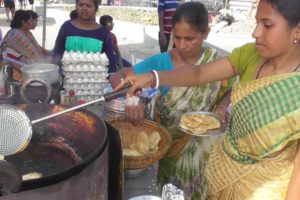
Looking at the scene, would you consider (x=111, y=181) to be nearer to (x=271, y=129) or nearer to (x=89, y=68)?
(x=271, y=129)

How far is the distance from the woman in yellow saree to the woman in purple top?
1.36m

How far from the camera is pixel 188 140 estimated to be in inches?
75.4

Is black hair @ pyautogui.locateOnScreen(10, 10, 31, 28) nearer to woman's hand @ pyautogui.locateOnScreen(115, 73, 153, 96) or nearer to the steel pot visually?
the steel pot

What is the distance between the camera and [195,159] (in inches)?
76.8

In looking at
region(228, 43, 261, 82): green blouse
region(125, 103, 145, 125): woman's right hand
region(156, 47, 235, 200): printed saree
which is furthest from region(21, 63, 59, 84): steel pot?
region(228, 43, 261, 82): green blouse

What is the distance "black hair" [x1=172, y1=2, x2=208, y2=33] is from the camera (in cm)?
174

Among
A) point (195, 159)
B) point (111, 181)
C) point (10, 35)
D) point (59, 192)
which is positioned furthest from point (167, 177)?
point (10, 35)

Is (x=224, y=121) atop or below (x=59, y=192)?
below

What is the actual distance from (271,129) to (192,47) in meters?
0.73

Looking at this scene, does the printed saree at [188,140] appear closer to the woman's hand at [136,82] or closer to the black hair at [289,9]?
the woman's hand at [136,82]

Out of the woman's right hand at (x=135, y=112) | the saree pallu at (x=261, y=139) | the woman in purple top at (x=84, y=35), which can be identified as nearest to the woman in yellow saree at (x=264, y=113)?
the saree pallu at (x=261, y=139)

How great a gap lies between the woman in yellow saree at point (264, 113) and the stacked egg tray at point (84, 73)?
2.55 ft

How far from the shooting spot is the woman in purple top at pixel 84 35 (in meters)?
2.71

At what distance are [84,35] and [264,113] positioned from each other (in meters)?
1.91
